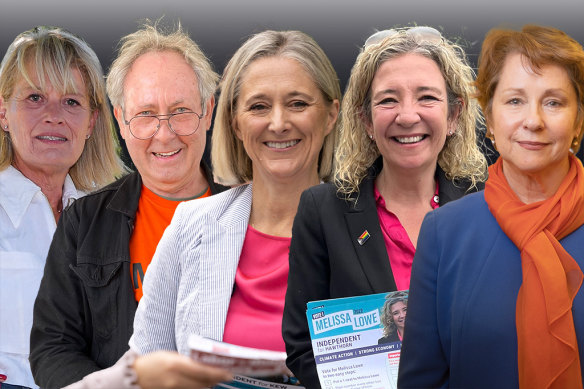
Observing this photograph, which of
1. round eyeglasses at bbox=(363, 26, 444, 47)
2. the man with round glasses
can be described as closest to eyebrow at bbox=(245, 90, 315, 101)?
round eyeglasses at bbox=(363, 26, 444, 47)

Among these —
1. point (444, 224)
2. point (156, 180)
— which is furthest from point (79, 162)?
→ point (444, 224)

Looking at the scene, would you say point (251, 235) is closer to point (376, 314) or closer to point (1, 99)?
point (376, 314)

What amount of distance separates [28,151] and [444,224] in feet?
8.11

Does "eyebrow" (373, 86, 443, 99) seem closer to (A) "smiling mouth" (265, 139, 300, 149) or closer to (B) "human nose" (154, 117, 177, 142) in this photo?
(A) "smiling mouth" (265, 139, 300, 149)

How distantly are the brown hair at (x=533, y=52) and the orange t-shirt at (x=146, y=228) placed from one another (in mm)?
1674

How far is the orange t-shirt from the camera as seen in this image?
332 cm

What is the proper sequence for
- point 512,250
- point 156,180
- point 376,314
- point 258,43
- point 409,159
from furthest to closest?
point 156,180, point 258,43, point 409,159, point 376,314, point 512,250

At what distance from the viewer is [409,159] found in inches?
106

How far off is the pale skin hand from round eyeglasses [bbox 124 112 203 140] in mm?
1794

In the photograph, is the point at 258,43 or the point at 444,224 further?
the point at 258,43

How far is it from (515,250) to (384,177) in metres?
0.78

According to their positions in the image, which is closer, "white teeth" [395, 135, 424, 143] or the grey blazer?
"white teeth" [395, 135, 424, 143]

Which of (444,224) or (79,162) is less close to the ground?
(79,162)

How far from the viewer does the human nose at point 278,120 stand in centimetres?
293
